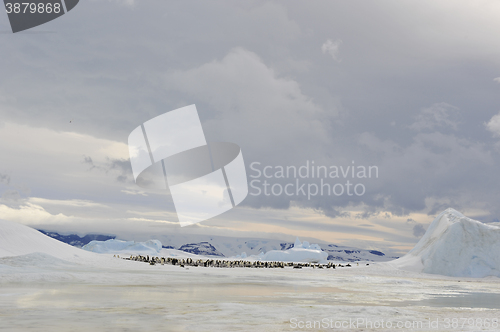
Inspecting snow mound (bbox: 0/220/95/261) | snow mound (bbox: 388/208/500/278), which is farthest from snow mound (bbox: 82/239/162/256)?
snow mound (bbox: 388/208/500/278)

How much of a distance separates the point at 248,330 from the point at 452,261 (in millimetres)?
49403

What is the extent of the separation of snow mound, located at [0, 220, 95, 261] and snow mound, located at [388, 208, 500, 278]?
141 ft

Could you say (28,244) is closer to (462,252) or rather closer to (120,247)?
(462,252)

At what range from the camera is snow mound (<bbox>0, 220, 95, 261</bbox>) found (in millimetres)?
37009

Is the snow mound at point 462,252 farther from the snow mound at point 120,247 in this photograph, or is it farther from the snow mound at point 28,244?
the snow mound at point 120,247

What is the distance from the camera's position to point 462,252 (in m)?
51.1

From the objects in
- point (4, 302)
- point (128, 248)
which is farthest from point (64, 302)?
point (128, 248)

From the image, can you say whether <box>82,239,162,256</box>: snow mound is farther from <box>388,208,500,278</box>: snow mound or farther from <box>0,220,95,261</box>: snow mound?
<box>388,208,500,278</box>: snow mound

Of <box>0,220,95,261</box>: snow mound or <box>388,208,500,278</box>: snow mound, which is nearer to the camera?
<box>0,220,95,261</box>: snow mound

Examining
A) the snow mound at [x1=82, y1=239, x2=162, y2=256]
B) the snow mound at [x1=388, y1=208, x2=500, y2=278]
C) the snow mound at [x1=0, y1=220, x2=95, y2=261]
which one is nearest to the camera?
the snow mound at [x1=0, y1=220, x2=95, y2=261]

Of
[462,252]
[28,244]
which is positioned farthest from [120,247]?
[462,252]

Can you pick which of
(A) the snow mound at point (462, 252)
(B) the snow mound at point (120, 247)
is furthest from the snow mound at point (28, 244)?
(B) the snow mound at point (120, 247)

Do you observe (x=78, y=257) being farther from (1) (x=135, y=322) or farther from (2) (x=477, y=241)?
(2) (x=477, y=241)

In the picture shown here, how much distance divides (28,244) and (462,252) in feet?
168
